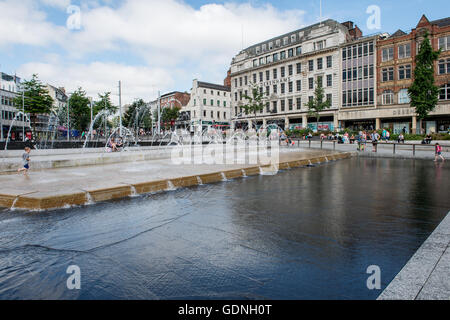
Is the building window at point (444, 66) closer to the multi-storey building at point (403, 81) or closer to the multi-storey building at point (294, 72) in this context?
the multi-storey building at point (403, 81)

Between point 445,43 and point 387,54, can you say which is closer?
point 445,43

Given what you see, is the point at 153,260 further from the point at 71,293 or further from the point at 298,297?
the point at 298,297

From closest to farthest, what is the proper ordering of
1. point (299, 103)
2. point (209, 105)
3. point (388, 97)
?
point (388, 97) < point (299, 103) < point (209, 105)

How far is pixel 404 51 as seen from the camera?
41.2 meters

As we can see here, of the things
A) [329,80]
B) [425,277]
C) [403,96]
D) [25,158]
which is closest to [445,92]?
[403,96]

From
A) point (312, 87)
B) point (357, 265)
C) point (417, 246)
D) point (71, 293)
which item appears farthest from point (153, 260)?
point (312, 87)

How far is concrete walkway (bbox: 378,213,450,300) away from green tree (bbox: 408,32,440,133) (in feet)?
119

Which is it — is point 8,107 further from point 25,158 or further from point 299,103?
point 25,158

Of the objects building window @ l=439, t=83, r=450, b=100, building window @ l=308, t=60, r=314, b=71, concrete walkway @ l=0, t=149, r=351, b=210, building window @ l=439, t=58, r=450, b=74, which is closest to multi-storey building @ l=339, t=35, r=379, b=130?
building window @ l=308, t=60, r=314, b=71

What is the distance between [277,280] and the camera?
9.60 ft

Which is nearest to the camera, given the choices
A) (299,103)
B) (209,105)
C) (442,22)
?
(442,22)

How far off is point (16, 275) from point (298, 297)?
116 inches

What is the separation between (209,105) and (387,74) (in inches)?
1744

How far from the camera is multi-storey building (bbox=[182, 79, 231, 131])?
7500 cm
